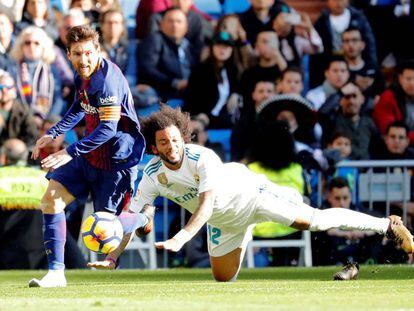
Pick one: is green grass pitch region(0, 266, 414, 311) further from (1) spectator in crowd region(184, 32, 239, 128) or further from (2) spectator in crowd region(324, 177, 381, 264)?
(1) spectator in crowd region(184, 32, 239, 128)

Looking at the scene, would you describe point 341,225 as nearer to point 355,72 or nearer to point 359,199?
point 359,199

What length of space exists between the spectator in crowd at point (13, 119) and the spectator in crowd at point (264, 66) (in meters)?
3.02

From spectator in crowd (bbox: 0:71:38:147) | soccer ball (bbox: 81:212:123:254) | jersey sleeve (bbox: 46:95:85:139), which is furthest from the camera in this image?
spectator in crowd (bbox: 0:71:38:147)

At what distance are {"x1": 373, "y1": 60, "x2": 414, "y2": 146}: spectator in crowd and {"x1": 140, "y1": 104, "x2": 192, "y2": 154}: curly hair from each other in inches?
276

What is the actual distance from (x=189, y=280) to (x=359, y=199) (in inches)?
156

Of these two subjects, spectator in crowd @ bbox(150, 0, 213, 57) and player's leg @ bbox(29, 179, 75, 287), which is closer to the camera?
player's leg @ bbox(29, 179, 75, 287)

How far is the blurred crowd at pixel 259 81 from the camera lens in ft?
50.0

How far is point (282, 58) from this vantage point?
671 inches

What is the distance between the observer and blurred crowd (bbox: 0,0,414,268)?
15.2 m

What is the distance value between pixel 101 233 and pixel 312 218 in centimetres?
206

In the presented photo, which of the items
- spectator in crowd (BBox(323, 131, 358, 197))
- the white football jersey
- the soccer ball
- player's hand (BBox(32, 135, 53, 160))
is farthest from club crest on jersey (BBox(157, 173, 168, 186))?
spectator in crowd (BBox(323, 131, 358, 197))

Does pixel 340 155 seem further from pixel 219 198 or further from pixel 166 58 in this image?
pixel 219 198

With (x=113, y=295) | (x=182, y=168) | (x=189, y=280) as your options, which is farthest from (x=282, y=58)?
(x=113, y=295)

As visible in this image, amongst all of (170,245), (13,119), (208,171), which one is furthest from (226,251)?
(13,119)
